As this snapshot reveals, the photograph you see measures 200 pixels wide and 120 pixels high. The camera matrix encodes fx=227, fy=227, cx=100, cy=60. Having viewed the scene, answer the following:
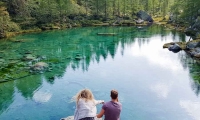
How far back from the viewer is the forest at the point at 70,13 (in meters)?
73.4

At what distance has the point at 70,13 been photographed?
3856 inches

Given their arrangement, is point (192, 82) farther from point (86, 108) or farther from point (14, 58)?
point (14, 58)

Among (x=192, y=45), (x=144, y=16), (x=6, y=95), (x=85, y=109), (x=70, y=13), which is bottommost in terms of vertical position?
(x=6, y=95)

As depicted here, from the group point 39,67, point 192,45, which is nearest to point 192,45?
point 192,45

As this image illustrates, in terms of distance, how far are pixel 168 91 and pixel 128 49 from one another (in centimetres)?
2406

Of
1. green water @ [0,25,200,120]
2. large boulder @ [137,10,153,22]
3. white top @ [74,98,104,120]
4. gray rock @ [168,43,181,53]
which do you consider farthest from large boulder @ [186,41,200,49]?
large boulder @ [137,10,153,22]

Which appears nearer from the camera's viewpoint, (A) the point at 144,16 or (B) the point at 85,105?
(B) the point at 85,105

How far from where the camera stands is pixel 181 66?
115 ft

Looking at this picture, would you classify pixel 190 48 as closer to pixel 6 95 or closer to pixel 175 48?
pixel 175 48

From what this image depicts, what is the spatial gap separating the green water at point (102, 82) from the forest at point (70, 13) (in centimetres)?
3170

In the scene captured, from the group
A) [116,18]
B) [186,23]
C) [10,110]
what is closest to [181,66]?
[10,110]

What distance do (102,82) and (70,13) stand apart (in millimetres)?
75312

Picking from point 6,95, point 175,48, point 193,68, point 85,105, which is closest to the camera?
point 85,105

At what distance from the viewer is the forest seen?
241ft
